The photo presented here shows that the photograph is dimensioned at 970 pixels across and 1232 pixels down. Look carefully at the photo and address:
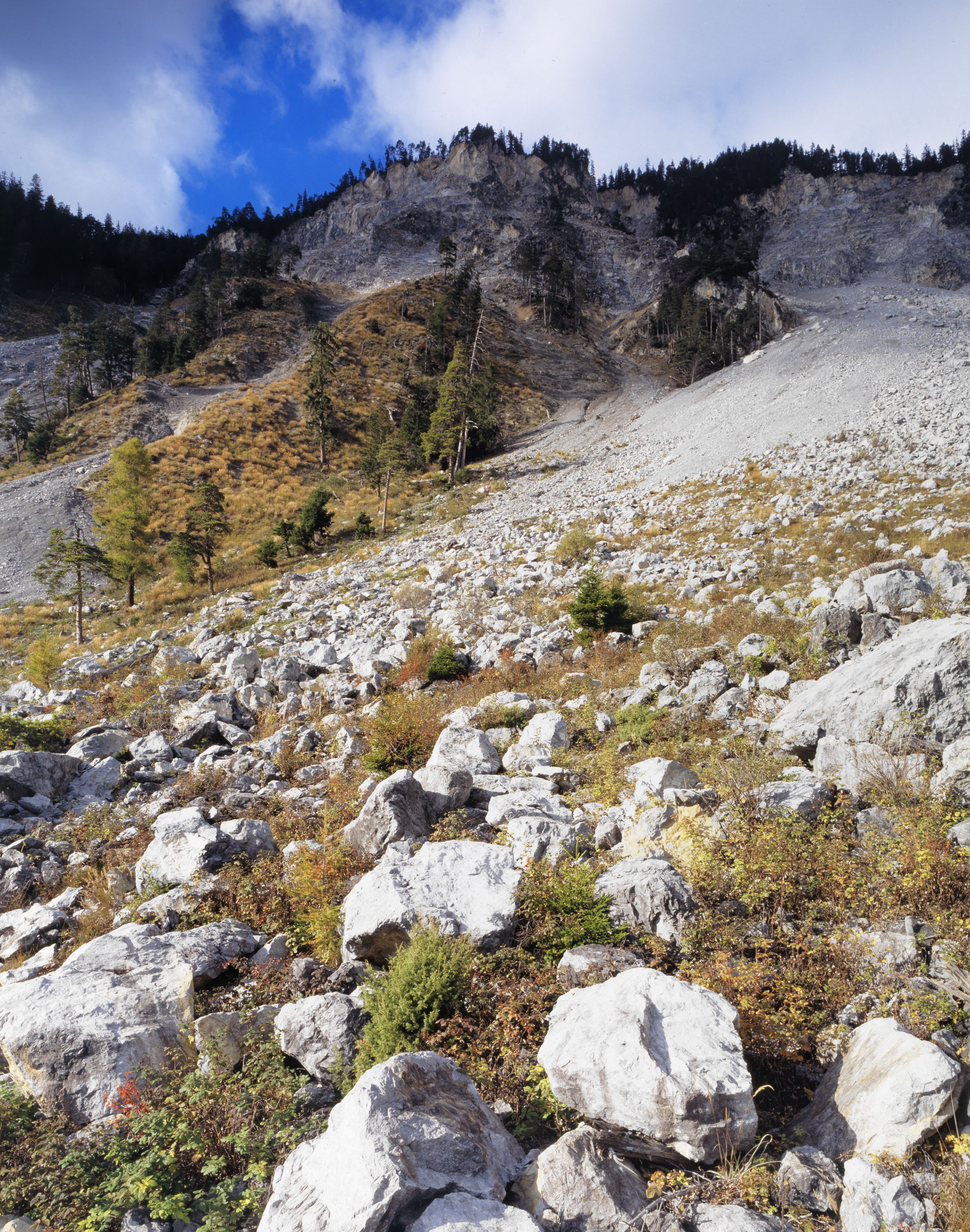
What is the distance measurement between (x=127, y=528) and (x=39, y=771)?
2462 centimetres

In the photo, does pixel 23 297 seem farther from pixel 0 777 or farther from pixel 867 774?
pixel 867 774

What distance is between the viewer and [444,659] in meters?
12.7

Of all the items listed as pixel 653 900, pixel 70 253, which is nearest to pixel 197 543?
pixel 653 900

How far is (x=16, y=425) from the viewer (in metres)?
58.3

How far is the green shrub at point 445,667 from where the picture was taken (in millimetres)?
A: 12641

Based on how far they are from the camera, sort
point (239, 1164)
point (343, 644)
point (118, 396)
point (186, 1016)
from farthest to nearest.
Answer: point (118, 396)
point (343, 644)
point (186, 1016)
point (239, 1164)

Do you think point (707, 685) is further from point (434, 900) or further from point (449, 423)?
point (449, 423)

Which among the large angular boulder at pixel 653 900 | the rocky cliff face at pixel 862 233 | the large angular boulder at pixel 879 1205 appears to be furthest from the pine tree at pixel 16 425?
the rocky cliff face at pixel 862 233

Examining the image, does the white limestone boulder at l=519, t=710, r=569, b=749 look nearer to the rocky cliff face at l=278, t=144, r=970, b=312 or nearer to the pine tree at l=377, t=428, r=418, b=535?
the pine tree at l=377, t=428, r=418, b=535

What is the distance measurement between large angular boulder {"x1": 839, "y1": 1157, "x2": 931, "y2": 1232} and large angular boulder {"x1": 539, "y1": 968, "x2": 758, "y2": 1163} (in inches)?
19.8

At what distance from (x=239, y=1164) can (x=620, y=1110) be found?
2.59 m

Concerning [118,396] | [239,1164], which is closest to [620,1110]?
[239,1164]

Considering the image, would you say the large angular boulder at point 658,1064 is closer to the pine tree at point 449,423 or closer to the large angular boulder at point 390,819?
the large angular boulder at point 390,819

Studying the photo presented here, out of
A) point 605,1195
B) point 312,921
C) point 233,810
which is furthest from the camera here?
point 233,810
